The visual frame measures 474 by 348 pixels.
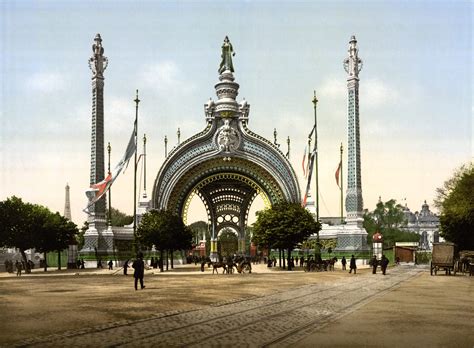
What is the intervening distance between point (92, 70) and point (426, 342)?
211 feet

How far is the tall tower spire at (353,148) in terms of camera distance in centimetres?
6994

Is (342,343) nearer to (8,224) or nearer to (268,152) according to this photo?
(8,224)

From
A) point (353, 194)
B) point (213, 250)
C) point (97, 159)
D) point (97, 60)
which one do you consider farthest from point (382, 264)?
point (213, 250)

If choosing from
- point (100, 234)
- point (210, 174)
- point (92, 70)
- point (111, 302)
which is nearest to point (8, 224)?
point (100, 234)

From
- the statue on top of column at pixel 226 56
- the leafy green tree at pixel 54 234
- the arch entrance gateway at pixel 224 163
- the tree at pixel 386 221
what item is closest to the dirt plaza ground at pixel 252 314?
the leafy green tree at pixel 54 234

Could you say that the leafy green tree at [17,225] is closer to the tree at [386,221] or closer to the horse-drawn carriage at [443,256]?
the horse-drawn carriage at [443,256]

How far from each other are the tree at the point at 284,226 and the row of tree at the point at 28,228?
23.8 m

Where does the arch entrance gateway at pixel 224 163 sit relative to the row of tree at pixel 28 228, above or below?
above

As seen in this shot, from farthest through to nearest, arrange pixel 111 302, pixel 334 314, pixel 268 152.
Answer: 1. pixel 268 152
2. pixel 111 302
3. pixel 334 314

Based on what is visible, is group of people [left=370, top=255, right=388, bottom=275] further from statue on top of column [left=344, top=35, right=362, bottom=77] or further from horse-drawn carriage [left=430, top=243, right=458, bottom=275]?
statue on top of column [left=344, top=35, right=362, bottom=77]

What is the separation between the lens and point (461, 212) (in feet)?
157

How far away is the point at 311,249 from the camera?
73500 mm

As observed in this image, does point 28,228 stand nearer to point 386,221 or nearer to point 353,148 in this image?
point 353,148

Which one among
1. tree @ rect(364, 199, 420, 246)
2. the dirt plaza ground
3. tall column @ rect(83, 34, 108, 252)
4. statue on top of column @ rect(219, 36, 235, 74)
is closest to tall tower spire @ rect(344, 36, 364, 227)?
statue on top of column @ rect(219, 36, 235, 74)
